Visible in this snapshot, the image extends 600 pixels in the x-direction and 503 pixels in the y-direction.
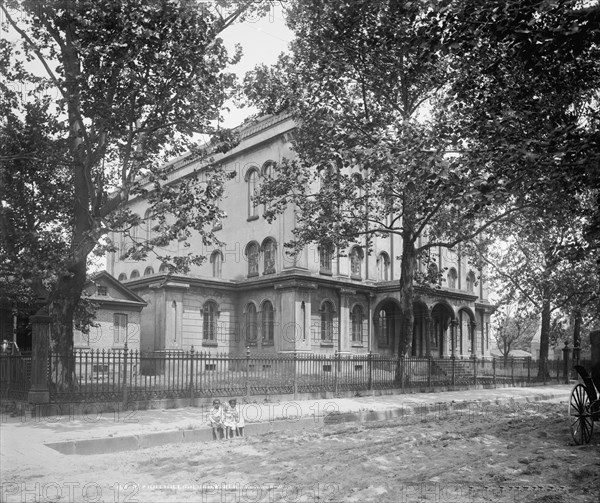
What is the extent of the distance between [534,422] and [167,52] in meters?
12.4

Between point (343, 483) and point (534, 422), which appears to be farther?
point (534, 422)

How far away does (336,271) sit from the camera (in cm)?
3372

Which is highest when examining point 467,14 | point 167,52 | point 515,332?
point 167,52

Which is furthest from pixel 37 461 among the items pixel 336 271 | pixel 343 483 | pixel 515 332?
pixel 515 332

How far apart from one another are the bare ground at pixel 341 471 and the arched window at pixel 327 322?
20.5 meters

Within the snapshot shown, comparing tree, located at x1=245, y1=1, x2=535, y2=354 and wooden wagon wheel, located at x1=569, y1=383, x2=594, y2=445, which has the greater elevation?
tree, located at x1=245, y1=1, x2=535, y2=354

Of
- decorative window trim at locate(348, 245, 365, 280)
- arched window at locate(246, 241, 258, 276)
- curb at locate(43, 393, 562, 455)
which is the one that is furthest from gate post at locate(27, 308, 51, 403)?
decorative window trim at locate(348, 245, 365, 280)

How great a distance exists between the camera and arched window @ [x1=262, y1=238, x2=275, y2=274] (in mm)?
33656

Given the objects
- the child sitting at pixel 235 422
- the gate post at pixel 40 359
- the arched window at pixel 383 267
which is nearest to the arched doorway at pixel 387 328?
the arched window at pixel 383 267

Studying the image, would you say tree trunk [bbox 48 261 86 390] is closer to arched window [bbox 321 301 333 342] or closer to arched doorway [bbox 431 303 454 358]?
arched window [bbox 321 301 333 342]

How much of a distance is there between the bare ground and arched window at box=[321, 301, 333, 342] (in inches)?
809

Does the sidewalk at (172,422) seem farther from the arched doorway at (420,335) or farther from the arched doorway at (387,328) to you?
the arched doorway at (420,335)

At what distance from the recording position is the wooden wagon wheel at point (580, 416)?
1045cm

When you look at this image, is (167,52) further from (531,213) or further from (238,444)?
(531,213)
